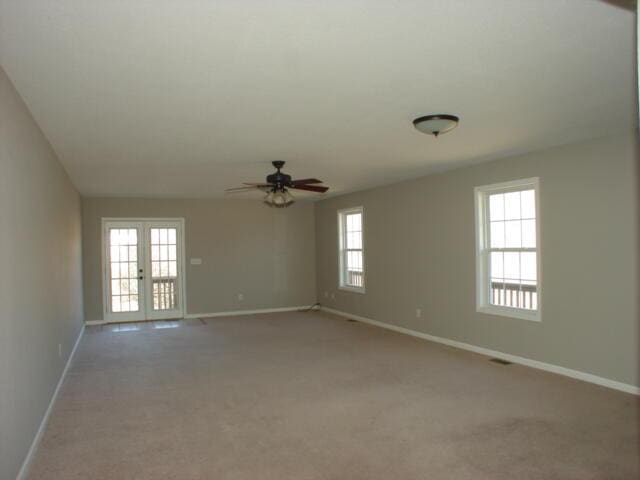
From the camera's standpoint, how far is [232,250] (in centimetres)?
980

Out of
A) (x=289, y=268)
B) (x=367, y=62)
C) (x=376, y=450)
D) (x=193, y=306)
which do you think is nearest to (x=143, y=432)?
(x=376, y=450)

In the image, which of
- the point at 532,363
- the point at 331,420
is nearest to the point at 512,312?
the point at 532,363

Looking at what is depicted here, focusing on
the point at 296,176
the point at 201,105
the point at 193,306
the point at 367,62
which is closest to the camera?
the point at 367,62

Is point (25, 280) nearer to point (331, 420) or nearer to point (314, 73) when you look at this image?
point (314, 73)

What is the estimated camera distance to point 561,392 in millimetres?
4387

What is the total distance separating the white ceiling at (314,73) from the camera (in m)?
2.12

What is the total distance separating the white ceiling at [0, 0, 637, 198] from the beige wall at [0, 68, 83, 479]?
276mm

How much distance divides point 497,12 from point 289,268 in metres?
8.38

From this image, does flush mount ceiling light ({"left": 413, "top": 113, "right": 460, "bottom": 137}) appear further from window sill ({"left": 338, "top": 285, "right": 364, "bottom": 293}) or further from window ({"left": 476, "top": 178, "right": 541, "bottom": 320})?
window sill ({"left": 338, "top": 285, "right": 364, "bottom": 293})

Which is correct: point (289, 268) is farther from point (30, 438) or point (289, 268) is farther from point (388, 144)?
point (30, 438)

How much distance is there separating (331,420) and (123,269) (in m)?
6.48

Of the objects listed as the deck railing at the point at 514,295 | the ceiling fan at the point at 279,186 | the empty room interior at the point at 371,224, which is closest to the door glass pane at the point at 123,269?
the empty room interior at the point at 371,224

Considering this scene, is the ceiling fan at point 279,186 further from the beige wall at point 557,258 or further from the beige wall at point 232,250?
the beige wall at point 232,250

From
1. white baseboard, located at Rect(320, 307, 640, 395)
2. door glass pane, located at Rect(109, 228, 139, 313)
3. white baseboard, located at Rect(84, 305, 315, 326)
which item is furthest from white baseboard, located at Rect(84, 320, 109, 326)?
white baseboard, located at Rect(320, 307, 640, 395)
